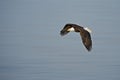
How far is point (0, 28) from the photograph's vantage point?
11234mm

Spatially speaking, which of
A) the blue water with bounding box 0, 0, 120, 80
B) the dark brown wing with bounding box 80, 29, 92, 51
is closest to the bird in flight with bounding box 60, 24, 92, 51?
the dark brown wing with bounding box 80, 29, 92, 51

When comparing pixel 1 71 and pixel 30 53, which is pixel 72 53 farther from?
pixel 1 71

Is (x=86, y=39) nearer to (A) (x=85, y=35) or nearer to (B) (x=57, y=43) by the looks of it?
(A) (x=85, y=35)

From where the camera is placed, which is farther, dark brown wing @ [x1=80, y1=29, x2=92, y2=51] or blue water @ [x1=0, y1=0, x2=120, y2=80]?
blue water @ [x1=0, y1=0, x2=120, y2=80]

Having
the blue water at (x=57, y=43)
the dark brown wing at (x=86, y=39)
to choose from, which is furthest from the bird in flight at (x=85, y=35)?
the blue water at (x=57, y=43)

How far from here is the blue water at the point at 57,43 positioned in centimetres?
766

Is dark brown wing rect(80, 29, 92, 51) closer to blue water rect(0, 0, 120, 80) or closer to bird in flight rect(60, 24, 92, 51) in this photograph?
bird in flight rect(60, 24, 92, 51)

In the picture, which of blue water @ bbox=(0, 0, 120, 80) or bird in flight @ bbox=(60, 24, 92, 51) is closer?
bird in flight @ bbox=(60, 24, 92, 51)

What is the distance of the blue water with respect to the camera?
25.1 ft

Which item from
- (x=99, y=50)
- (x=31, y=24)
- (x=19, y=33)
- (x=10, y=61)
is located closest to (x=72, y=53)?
(x=99, y=50)

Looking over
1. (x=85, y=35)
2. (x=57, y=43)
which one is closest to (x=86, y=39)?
(x=85, y=35)

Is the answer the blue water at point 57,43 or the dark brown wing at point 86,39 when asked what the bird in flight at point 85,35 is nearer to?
the dark brown wing at point 86,39

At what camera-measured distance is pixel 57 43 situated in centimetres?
927

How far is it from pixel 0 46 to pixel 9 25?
7.38 ft
